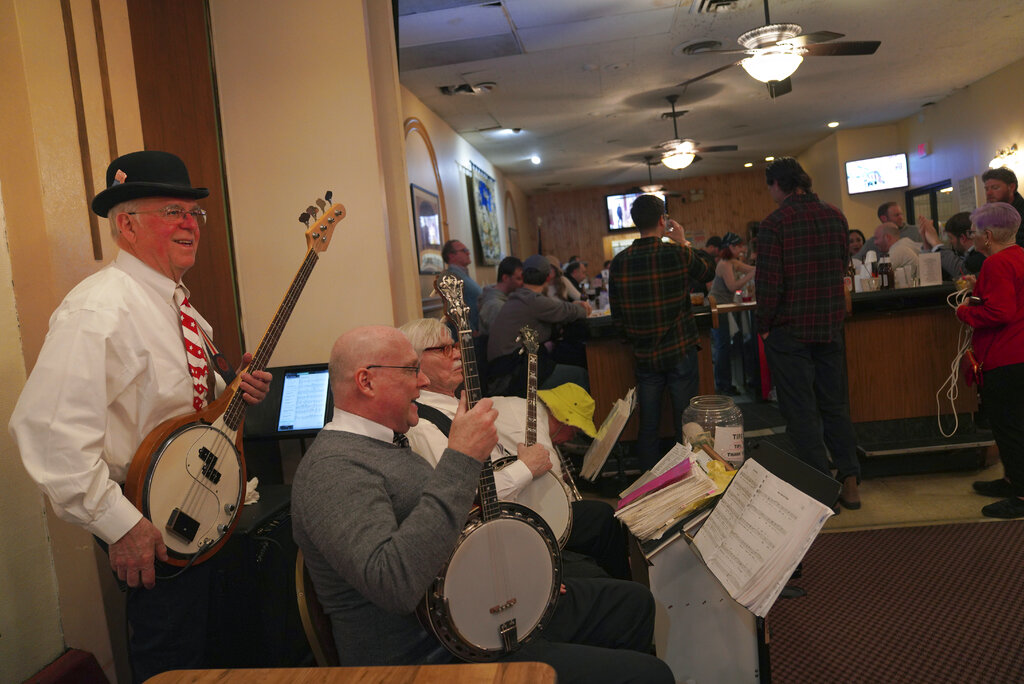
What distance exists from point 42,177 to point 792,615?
2950 mm

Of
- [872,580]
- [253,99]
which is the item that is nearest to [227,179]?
[253,99]

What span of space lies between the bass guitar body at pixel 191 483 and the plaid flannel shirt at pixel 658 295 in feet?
8.12

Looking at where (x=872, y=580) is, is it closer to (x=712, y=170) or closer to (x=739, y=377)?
(x=739, y=377)

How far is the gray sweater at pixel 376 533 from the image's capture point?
132 cm

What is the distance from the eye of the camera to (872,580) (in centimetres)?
295

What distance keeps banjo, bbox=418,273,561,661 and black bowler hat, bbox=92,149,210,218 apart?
94 centimetres

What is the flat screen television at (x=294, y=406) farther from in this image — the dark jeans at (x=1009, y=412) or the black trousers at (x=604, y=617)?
the dark jeans at (x=1009, y=412)

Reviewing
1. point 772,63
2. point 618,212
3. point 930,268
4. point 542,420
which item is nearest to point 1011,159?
point 930,268

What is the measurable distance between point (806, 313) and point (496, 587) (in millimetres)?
2611

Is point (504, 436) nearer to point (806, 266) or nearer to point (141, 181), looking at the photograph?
point (141, 181)

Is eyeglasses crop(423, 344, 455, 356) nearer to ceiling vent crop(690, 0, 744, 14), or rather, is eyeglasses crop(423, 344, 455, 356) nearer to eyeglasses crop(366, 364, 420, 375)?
eyeglasses crop(366, 364, 420, 375)

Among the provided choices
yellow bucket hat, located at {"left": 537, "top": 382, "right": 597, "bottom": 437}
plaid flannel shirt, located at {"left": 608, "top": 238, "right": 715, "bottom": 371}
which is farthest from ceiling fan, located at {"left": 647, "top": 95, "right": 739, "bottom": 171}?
yellow bucket hat, located at {"left": 537, "top": 382, "right": 597, "bottom": 437}

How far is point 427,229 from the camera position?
6.61m

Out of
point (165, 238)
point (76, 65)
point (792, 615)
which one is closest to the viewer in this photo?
point (165, 238)
